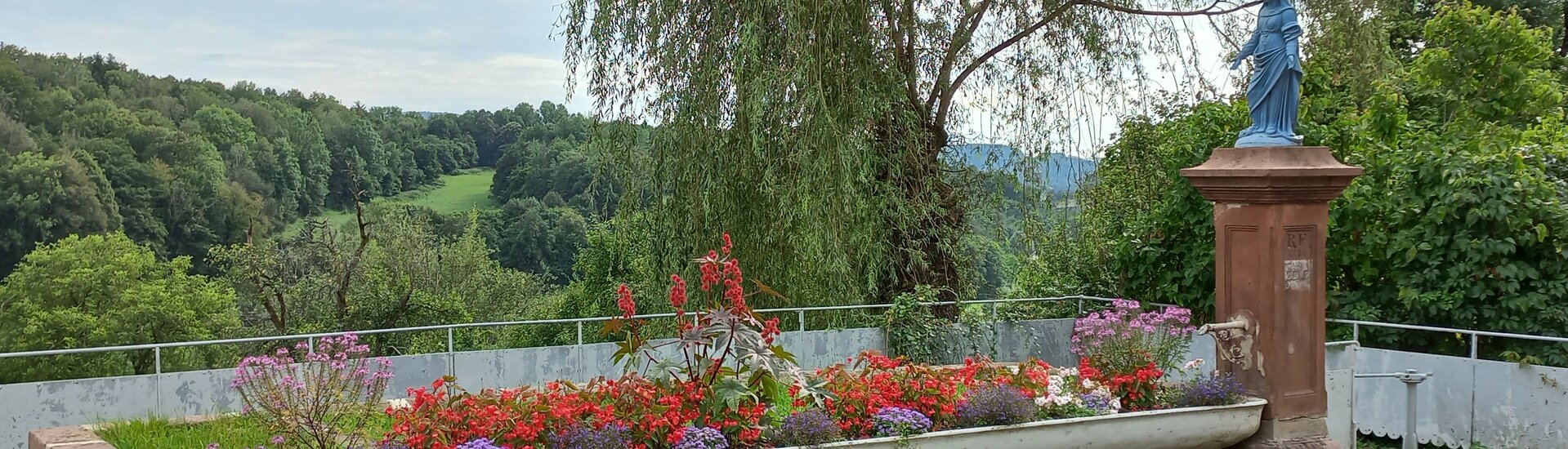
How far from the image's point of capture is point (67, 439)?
6.40 metres

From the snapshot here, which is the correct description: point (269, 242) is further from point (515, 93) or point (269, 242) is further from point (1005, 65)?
point (1005, 65)

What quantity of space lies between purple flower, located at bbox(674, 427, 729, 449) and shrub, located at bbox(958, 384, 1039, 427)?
1.51 metres

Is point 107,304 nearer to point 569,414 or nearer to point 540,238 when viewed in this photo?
point 540,238

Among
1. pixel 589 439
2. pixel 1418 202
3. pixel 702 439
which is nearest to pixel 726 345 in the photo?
pixel 702 439

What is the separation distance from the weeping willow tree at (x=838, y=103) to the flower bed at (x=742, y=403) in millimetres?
3657

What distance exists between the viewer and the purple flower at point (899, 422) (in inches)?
251

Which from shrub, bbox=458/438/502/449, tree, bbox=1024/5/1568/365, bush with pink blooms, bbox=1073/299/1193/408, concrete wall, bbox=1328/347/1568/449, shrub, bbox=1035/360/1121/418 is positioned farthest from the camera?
tree, bbox=1024/5/1568/365

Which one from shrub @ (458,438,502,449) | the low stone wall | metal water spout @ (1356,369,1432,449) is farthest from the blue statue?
shrub @ (458,438,502,449)

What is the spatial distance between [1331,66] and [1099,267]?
10.6 ft

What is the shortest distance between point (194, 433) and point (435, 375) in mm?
3064

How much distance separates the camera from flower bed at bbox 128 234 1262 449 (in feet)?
18.6

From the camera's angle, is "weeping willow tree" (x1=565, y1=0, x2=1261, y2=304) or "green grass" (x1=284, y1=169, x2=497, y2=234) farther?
"green grass" (x1=284, y1=169, x2=497, y2=234)

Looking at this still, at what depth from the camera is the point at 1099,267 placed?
542 inches

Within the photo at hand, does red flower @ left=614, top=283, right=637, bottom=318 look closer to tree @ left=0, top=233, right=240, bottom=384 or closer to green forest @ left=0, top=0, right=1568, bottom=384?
green forest @ left=0, top=0, right=1568, bottom=384
